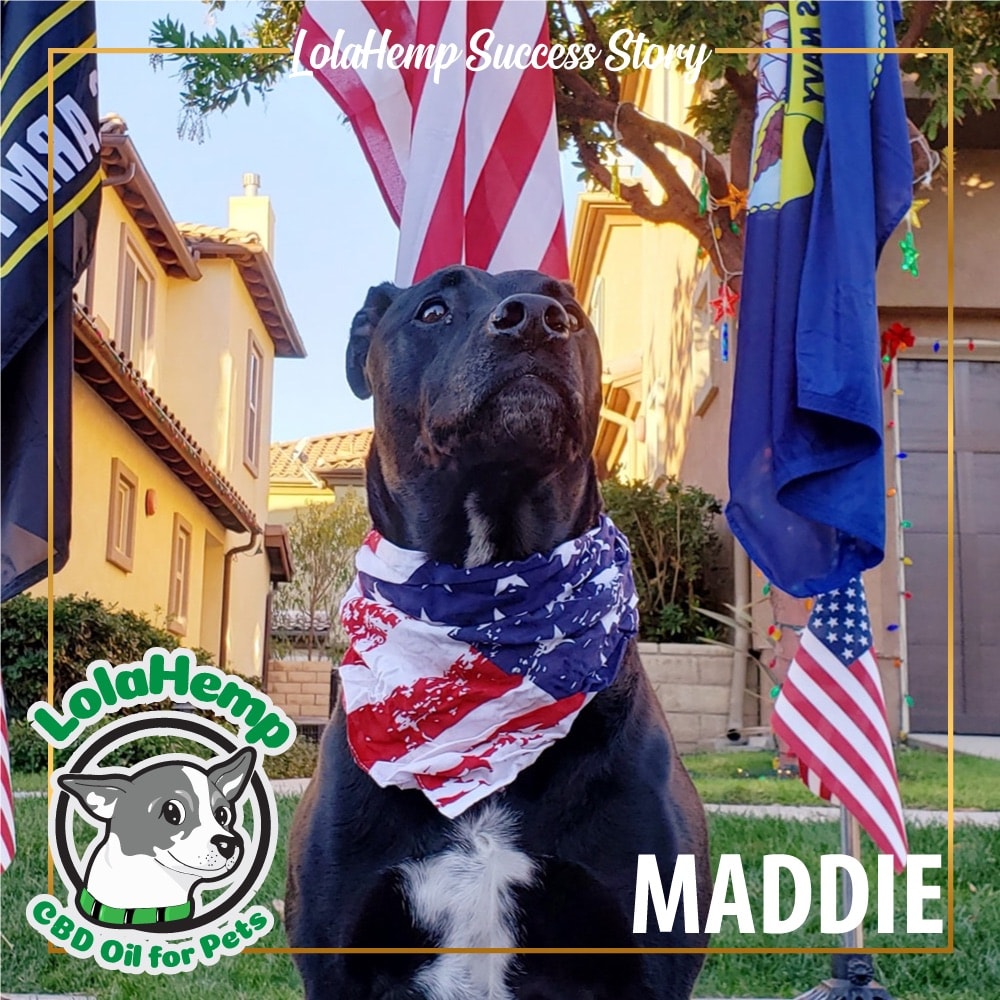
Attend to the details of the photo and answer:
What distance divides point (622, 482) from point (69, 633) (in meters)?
1.69

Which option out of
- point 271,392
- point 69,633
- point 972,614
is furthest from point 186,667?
point 972,614

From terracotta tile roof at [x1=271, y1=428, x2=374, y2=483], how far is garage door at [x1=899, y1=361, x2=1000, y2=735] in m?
1.32

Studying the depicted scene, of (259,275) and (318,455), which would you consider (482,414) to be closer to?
(318,455)

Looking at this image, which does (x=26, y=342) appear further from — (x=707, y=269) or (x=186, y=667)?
(x=707, y=269)

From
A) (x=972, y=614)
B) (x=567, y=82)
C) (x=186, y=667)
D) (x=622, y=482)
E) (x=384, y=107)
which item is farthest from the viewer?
(x=622, y=482)

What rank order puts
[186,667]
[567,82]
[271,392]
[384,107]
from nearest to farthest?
[186,667]
[384,107]
[271,392]
[567,82]

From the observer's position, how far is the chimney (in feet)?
7.27

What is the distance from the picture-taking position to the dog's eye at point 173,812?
194 centimetres

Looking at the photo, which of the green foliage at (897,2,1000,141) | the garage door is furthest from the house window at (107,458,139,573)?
the green foliage at (897,2,1000,141)

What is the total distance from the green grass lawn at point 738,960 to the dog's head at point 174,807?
178 mm

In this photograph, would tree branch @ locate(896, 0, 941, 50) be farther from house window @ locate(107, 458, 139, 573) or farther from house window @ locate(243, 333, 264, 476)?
house window @ locate(107, 458, 139, 573)

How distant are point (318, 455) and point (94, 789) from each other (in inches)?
27.8

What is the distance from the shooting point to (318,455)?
2.16m

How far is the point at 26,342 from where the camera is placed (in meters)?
2.09
